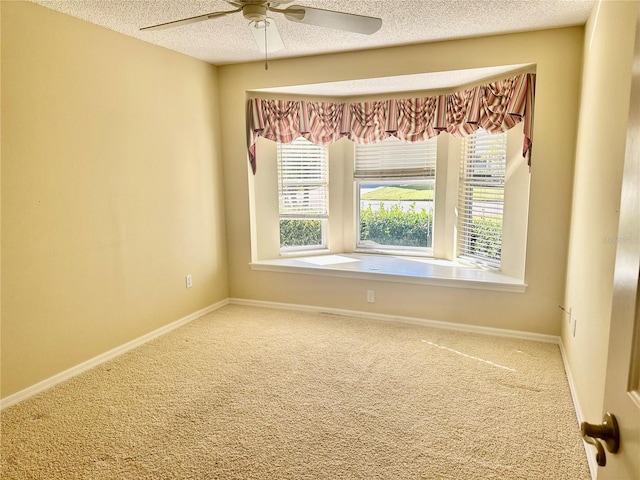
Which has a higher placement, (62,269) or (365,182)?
(365,182)

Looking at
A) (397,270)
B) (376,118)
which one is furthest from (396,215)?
(376,118)

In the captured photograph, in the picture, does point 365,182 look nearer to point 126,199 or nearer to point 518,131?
point 518,131

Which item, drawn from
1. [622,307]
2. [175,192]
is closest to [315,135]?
[175,192]

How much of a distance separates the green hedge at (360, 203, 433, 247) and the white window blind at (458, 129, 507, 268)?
0.38 m

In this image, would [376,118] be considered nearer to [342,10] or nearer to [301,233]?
[301,233]

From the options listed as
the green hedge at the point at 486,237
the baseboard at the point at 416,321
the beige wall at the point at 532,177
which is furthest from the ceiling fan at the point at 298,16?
the baseboard at the point at 416,321

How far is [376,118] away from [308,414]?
9.49 ft

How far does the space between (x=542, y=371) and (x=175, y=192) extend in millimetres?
3137

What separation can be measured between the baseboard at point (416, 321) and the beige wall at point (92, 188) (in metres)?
0.68

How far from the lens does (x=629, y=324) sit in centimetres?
76

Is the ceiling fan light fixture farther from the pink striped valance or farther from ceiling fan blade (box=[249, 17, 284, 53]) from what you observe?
the pink striped valance

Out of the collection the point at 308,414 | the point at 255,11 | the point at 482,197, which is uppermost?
the point at 255,11

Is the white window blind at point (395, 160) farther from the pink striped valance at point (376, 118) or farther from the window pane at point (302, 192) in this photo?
the window pane at point (302, 192)

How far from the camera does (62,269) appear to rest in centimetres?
265
